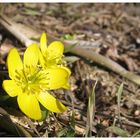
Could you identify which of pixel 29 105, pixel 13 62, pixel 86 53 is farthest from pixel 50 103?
pixel 86 53

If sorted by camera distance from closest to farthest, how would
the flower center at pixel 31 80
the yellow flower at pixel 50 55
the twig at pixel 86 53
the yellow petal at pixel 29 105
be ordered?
the yellow petal at pixel 29 105 < the flower center at pixel 31 80 < the yellow flower at pixel 50 55 < the twig at pixel 86 53

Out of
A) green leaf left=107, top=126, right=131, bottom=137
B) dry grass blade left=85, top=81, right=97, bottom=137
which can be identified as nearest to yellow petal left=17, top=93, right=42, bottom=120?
dry grass blade left=85, top=81, right=97, bottom=137

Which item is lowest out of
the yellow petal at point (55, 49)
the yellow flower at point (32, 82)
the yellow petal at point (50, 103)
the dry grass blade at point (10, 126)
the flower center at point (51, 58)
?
the dry grass blade at point (10, 126)

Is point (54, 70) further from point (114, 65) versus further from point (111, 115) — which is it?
point (114, 65)

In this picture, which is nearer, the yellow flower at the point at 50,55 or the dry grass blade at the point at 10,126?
the dry grass blade at the point at 10,126

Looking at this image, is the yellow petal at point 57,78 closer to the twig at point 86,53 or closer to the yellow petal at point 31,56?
the yellow petal at point 31,56

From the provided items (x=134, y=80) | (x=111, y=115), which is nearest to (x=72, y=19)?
(x=134, y=80)

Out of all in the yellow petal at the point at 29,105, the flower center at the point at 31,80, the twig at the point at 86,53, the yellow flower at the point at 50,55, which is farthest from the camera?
the twig at the point at 86,53

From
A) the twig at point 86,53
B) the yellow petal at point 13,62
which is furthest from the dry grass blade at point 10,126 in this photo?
the twig at point 86,53
